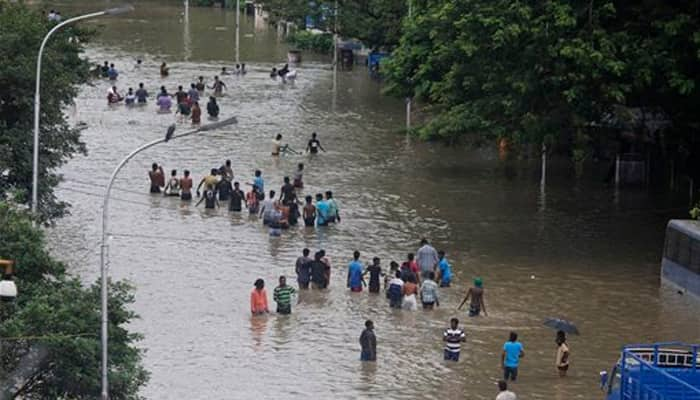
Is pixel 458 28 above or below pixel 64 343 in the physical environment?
above

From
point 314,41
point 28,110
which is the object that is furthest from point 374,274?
point 314,41

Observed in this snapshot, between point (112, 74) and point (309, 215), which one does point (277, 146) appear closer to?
point (309, 215)

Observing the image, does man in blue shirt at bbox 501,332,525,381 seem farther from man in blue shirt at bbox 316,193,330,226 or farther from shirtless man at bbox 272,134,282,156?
shirtless man at bbox 272,134,282,156

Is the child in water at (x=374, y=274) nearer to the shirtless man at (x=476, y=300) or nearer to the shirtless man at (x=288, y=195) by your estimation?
the shirtless man at (x=476, y=300)

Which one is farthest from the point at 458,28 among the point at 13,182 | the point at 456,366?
the point at 456,366

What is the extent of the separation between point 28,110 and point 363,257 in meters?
7.93

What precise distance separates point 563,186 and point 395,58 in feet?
18.4

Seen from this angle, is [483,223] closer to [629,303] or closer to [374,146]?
[629,303]

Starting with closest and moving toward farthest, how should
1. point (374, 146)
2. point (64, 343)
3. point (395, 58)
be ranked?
point (64, 343) → point (395, 58) → point (374, 146)

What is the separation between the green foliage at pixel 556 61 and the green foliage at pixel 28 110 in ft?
28.8

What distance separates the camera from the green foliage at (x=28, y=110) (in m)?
37.5

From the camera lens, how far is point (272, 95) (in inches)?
2603

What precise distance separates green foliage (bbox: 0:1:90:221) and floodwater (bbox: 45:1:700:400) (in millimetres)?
1621

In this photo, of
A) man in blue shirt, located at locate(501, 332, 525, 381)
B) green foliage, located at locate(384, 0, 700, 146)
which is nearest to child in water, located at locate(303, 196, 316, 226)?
green foliage, located at locate(384, 0, 700, 146)
